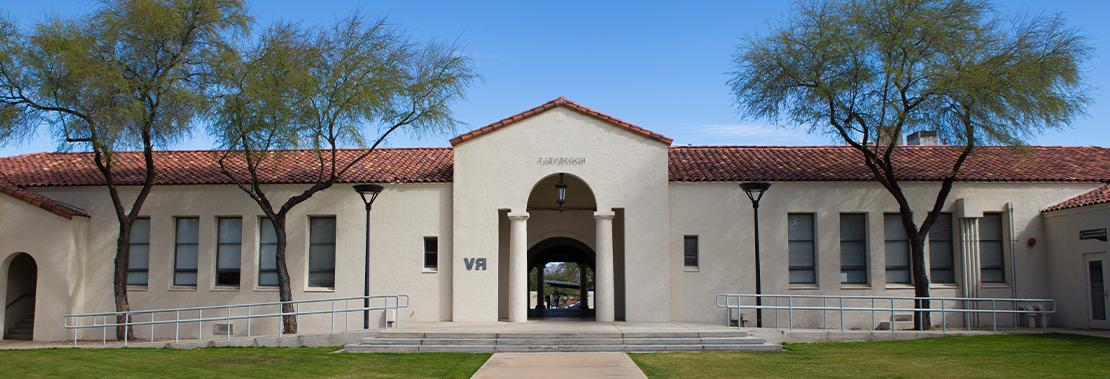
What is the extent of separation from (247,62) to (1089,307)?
19.8 m

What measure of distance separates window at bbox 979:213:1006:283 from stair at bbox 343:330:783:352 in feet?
28.0

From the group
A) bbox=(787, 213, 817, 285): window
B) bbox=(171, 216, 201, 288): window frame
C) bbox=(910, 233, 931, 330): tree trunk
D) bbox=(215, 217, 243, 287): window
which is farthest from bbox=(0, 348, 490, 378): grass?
bbox=(910, 233, 931, 330): tree trunk

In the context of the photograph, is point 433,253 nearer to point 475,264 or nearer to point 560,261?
point 475,264

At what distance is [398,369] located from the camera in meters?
14.1

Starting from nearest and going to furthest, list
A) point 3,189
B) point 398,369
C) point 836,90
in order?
point 398,369, point 836,90, point 3,189

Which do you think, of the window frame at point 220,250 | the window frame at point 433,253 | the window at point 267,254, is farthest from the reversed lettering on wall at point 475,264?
the window frame at point 220,250

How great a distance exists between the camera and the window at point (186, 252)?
75.5 ft

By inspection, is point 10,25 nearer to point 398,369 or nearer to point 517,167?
point 517,167

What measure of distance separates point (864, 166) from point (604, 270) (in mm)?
7331

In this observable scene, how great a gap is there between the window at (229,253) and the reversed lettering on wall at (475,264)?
5942mm

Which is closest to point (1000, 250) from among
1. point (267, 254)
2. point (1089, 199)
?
point (1089, 199)

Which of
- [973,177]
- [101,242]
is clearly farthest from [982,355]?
[101,242]

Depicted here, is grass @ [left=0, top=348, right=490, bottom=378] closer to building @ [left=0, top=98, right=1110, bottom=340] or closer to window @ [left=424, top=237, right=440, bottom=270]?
building @ [left=0, top=98, right=1110, bottom=340]

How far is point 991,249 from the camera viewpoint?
2266 cm
